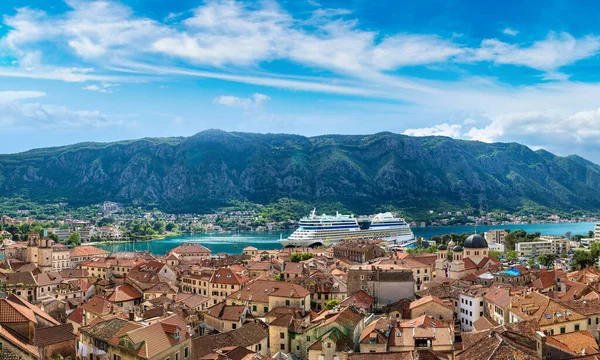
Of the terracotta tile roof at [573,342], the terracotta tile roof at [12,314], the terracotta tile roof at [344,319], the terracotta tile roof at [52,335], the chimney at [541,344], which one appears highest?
the terracotta tile roof at [12,314]

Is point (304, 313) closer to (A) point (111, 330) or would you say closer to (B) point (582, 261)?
(A) point (111, 330)

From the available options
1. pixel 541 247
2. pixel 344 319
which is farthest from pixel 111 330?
pixel 541 247

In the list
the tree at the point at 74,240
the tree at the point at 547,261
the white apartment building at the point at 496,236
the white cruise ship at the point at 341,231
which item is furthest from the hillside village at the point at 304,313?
the tree at the point at 74,240

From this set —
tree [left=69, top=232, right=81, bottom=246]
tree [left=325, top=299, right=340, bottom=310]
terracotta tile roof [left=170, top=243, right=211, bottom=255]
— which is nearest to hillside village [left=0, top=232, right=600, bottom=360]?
tree [left=325, top=299, right=340, bottom=310]

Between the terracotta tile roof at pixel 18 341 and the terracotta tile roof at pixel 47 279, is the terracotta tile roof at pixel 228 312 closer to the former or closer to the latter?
the terracotta tile roof at pixel 18 341

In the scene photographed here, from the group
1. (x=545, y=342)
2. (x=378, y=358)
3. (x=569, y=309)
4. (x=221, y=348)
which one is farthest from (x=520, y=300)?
(x=221, y=348)

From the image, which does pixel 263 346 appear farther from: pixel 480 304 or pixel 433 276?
pixel 433 276
